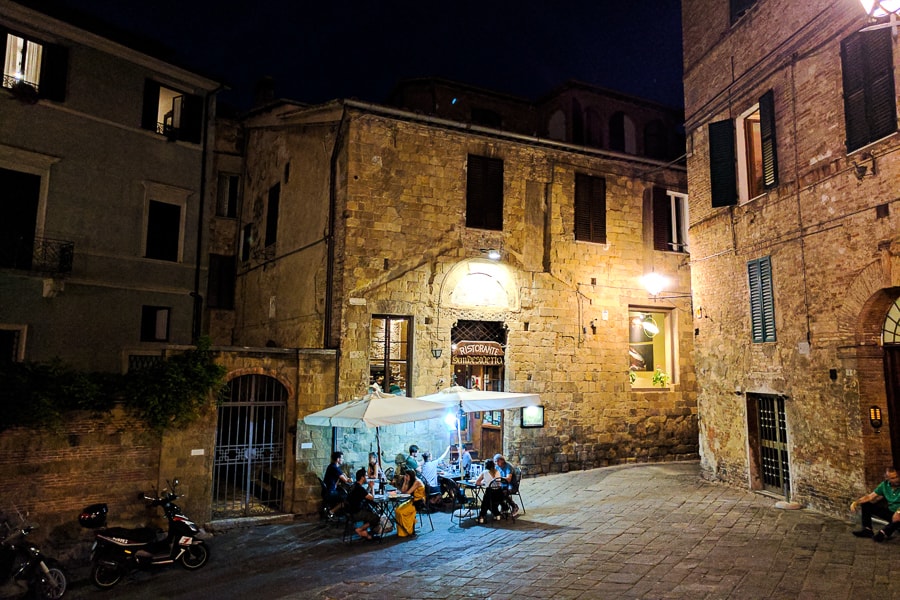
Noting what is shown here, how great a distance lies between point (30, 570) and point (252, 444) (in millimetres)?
4150

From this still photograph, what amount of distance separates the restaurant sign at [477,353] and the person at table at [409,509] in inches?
162

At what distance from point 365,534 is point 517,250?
7882mm

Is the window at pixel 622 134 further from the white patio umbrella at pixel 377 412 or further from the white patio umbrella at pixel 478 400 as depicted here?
the white patio umbrella at pixel 377 412

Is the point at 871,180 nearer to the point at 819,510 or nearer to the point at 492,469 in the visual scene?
the point at 819,510

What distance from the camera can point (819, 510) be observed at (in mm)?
9578

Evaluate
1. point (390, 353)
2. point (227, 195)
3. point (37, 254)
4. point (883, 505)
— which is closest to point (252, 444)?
point (390, 353)

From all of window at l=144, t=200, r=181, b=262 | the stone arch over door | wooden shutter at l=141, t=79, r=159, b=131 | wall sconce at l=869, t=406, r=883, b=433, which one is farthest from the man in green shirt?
wooden shutter at l=141, t=79, r=159, b=131

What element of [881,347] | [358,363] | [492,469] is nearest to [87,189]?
[358,363]

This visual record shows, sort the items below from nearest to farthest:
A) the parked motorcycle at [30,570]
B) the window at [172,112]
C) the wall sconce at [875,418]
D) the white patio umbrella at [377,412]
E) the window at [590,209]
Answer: the parked motorcycle at [30,570], the wall sconce at [875,418], the white patio umbrella at [377,412], the window at [172,112], the window at [590,209]

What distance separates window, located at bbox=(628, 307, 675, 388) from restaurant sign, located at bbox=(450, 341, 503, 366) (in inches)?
161

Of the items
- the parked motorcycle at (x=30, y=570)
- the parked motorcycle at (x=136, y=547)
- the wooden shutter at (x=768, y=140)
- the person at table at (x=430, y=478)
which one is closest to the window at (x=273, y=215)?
the person at table at (x=430, y=478)

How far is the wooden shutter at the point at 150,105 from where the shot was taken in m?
14.8

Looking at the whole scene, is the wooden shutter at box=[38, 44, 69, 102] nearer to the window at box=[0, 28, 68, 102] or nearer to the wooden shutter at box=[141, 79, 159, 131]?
the window at box=[0, 28, 68, 102]

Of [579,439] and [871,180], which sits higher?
[871,180]
